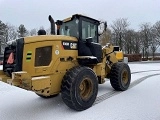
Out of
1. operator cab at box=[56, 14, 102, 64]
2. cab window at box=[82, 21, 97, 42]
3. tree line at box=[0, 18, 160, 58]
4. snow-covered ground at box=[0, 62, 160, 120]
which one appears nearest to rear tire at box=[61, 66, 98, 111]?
snow-covered ground at box=[0, 62, 160, 120]

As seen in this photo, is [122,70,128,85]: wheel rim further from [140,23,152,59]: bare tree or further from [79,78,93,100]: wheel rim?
[140,23,152,59]: bare tree

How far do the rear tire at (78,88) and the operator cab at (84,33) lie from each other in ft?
1.73

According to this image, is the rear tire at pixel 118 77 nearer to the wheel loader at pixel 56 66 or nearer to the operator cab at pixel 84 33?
the operator cab at pixel 84 33

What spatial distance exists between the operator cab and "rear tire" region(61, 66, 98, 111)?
53 cm

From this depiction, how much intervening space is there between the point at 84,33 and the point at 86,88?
1.60 m

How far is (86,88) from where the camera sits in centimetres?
561

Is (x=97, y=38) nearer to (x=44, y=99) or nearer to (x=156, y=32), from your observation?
(x=44, y=99)

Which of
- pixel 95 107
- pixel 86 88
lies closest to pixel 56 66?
pixel 86 88

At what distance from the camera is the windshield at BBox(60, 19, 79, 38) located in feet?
20.0

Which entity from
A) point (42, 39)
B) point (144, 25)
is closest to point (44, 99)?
point (42, 39)

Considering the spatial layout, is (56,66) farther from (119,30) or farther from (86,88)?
(119,30)

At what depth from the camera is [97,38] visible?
694 centimetres

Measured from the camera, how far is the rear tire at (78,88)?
16.3 feet

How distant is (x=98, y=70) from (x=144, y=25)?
56.0 metres
